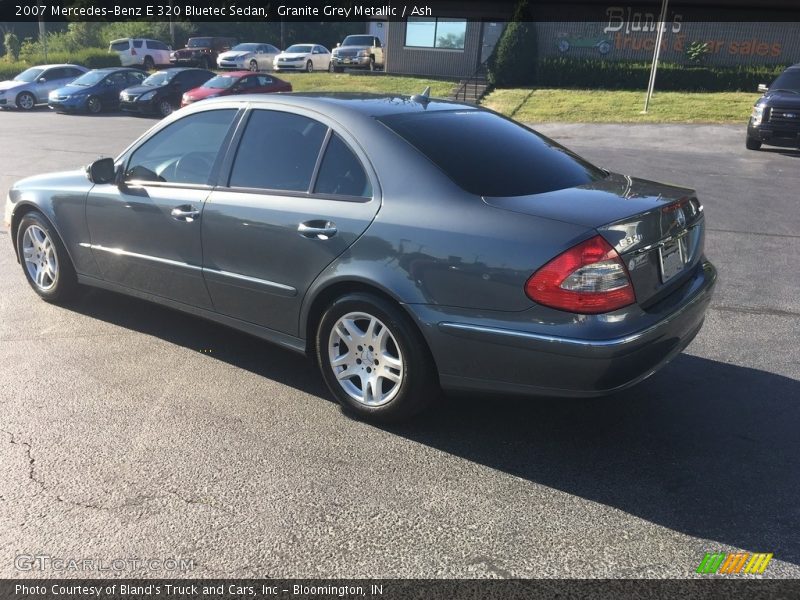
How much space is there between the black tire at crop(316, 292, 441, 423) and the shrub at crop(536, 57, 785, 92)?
1009 inches

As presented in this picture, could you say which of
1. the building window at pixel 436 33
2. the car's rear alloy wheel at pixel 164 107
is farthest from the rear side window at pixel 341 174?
the building window at pixel 436 33

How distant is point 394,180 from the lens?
3.53 metres

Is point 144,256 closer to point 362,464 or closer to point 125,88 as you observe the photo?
point 362,464

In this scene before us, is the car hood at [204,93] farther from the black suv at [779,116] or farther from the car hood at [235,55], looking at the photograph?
the car hood at [235,55]

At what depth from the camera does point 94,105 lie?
2372 centimetres

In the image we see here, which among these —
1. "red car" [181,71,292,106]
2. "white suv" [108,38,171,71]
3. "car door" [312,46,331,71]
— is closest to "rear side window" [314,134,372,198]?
"red car" [181,71,292,106]

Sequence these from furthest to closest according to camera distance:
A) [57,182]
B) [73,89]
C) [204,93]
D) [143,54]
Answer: [143,54], [73,89], [204,93], [57,182]

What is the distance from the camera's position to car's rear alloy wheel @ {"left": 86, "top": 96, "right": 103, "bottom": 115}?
77.0 feet

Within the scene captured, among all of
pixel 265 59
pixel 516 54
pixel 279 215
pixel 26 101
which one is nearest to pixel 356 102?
pixel 279 215

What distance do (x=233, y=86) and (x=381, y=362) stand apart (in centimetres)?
1998

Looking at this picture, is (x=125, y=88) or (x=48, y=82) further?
(x=48, y=82)

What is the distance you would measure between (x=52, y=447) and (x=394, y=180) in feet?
6.97

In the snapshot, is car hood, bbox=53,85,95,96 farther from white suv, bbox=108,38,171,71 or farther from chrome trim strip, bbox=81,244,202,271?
chrome trim strip, bbox=81,244,202,271

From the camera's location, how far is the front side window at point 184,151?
4332mm
